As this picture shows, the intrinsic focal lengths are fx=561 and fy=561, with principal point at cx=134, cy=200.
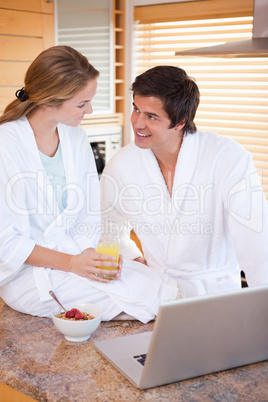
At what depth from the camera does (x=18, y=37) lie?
343 cm

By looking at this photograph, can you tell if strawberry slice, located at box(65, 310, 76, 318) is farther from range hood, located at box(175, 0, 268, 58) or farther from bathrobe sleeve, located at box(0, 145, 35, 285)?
range hood, located at box(175, 0, 268, 58)

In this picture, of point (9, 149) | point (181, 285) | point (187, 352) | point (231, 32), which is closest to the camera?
point (187, 352)

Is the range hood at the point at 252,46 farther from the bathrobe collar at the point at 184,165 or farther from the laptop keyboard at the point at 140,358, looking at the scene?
the laptop keyboard at the point at 140,358

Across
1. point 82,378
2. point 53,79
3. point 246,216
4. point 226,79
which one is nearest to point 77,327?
point 82,378

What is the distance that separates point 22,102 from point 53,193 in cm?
37

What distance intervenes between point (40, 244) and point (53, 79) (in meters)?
0.62

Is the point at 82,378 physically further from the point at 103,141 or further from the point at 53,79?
the point at 103,141

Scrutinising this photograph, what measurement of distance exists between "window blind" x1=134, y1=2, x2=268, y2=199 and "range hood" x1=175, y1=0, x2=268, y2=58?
1660mm

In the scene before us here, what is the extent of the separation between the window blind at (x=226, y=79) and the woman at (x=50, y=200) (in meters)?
1.71

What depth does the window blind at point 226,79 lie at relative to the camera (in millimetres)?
3643

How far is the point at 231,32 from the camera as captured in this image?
3.65m

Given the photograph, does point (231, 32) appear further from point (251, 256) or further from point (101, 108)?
point (251, 256)

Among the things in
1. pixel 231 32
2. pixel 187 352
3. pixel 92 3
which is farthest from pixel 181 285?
pixel 92 3

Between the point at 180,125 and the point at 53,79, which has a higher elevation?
the point at 53,79
